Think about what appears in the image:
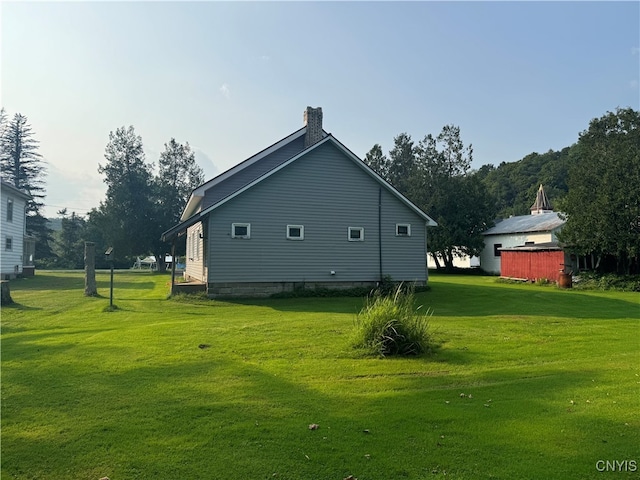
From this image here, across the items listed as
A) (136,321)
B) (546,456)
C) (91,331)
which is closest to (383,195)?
(136,321)

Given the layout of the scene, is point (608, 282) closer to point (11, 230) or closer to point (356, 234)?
point (356, 234)

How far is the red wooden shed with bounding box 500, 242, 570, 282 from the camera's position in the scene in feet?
93.4

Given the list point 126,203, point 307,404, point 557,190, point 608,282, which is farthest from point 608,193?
point 557,190

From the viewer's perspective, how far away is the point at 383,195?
2111cm

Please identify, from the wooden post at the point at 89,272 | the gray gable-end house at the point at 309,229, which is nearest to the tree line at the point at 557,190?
the gray gable-end house at the point at 309,229

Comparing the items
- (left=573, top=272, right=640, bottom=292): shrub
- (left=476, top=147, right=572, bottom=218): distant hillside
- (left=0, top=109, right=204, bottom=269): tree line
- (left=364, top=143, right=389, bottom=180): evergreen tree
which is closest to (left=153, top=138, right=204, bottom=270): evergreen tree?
(left=0, top=109, right=204, bottom=269): tree line

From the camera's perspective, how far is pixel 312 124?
23.6m

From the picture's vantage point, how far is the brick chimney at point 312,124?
23.5 metres

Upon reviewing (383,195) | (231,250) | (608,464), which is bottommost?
(608,464)

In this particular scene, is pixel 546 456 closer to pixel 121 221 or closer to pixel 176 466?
pixel 176 466

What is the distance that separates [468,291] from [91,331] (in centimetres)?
1724

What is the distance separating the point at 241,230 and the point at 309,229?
2980mm

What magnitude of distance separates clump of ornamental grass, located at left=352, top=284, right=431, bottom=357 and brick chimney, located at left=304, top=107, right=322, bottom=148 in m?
16.1

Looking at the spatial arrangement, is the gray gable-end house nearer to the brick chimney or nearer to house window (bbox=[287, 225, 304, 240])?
house window (bbox=[287, 225, 304, 240])
